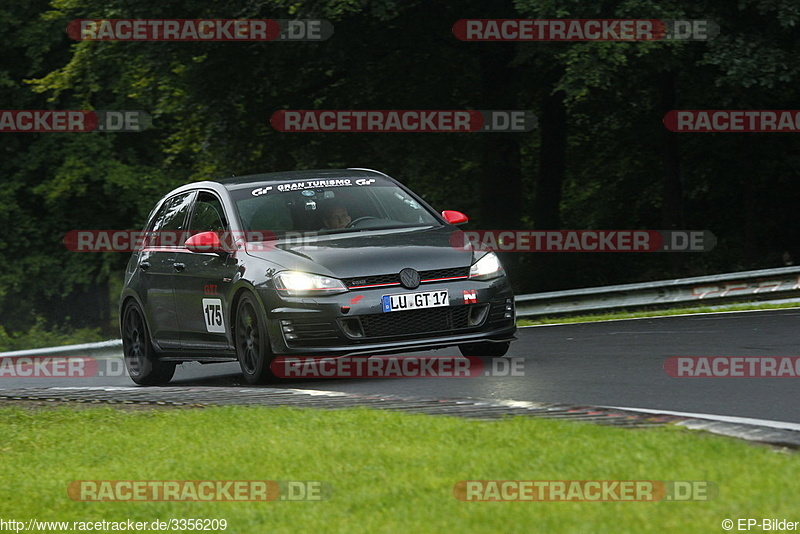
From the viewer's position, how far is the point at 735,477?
5.58 m

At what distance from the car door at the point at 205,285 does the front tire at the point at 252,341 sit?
0.19 metres

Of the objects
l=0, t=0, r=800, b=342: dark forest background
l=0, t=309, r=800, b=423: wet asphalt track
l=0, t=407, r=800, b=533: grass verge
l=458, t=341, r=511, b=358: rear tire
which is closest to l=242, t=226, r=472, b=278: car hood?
l=0, t=309, r=800, b=423: wet asphalt track

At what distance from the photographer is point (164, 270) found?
12.6 meters

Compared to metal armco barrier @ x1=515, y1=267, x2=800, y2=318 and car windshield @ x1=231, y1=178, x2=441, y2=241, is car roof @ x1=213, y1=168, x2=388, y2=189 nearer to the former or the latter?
car windshield @ x1=231, y1=178, x2=441, y2=241

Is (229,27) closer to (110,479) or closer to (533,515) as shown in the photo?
(110,479)

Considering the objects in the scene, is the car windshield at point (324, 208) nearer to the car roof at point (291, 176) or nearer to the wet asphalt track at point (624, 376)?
the car roof at point (291, 176)

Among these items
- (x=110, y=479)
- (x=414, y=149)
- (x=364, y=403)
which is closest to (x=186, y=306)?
(x=364, y=403)

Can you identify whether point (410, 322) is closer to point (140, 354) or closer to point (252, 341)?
point (252, 341)

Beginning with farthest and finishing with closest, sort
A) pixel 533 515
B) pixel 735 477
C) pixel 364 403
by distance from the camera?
1. pixel 364 403
2. pixel 735 477
3. pixel 533 515

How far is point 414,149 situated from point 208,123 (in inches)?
179

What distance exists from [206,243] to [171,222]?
174 centimetres

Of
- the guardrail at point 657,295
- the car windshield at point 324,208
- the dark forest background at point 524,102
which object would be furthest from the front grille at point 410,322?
the dark forest background at point 524,102

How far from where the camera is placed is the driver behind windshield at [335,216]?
11742 millimetres

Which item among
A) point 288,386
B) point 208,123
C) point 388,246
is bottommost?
point 288,386
